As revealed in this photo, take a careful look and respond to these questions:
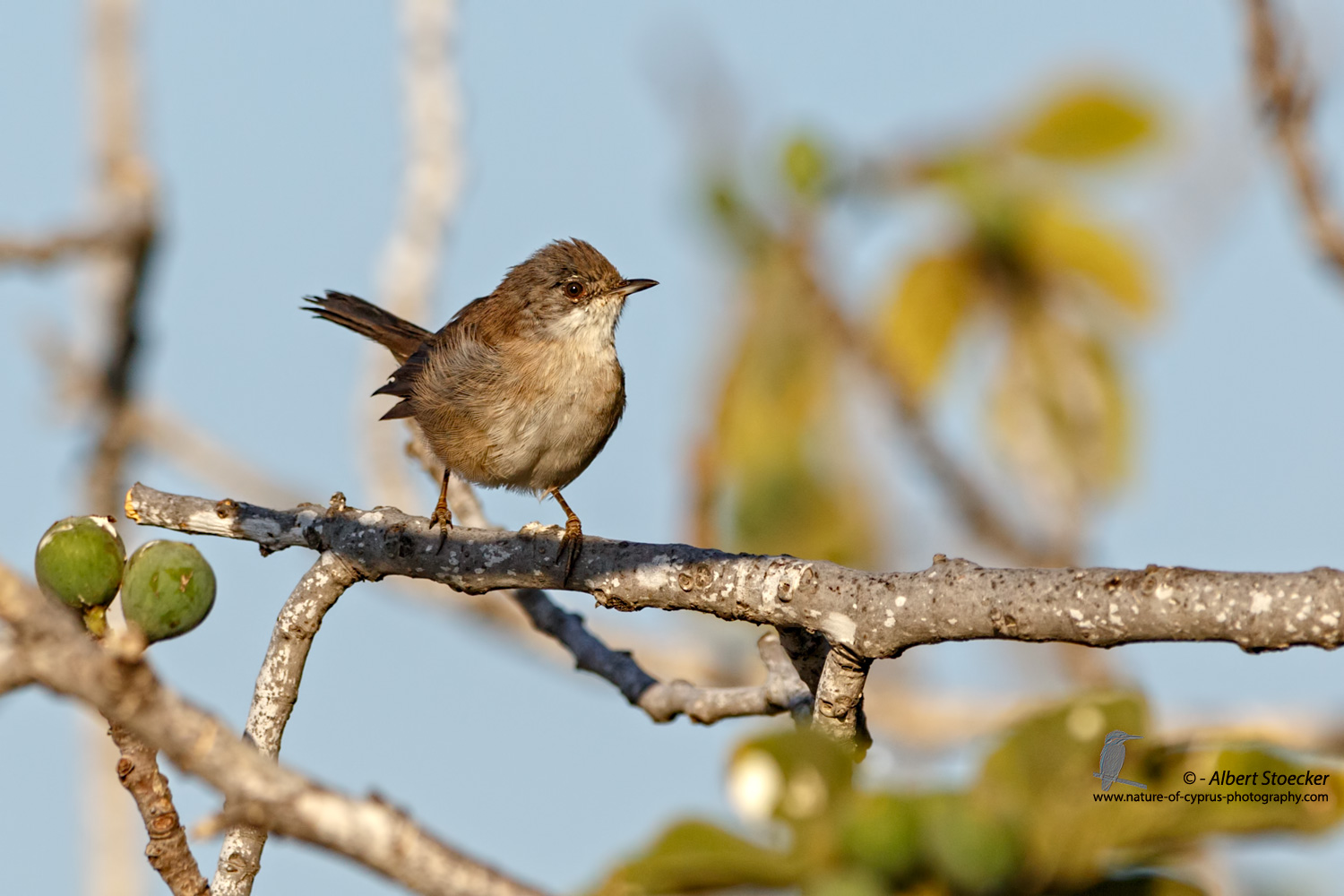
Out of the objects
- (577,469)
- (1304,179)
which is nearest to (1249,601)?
(1304,179)

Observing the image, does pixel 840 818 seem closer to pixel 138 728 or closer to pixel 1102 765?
pixel 1102 765

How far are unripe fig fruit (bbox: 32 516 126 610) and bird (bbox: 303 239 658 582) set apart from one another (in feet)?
9.06

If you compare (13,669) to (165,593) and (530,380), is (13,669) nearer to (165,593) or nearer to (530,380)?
(165,593)

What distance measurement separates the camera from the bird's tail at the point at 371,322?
742cm

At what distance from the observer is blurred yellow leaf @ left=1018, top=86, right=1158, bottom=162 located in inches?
312

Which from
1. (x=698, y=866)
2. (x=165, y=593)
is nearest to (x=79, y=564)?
(x=165, y=593)

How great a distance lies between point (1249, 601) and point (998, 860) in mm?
698

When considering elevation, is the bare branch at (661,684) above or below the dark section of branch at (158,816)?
above

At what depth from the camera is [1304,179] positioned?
15.9 ft

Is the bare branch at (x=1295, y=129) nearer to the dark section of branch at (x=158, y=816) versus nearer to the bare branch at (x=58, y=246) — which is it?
the dark section of branch at (x=158, y=816)

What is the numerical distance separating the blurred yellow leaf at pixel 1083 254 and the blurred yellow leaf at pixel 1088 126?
0.32 metres

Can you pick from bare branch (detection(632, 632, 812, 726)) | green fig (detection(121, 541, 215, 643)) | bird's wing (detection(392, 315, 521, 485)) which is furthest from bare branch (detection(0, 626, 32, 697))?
bird's wing (detection(392, 315, 521, 485))

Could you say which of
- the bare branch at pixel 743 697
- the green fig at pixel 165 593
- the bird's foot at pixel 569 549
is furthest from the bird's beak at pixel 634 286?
the green fig at pixel 165 593

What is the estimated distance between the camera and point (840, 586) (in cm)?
303
